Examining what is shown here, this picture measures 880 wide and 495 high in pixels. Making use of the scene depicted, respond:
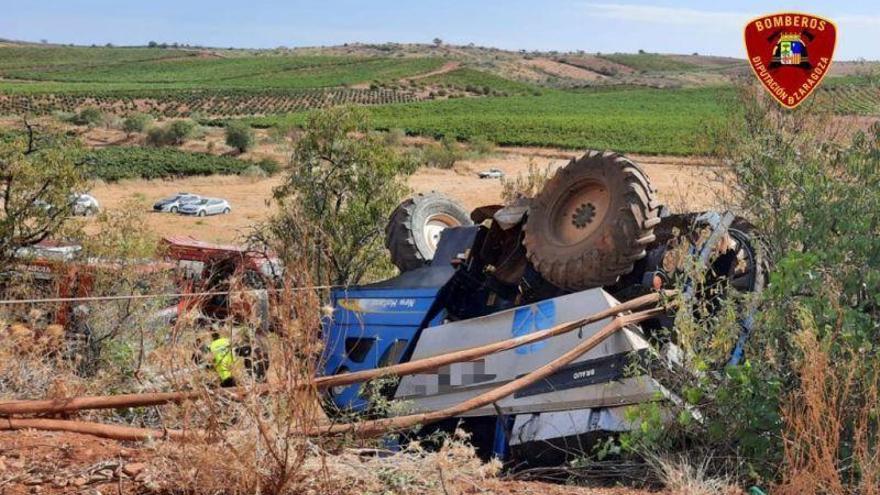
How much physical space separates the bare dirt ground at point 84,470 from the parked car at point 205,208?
3295cm

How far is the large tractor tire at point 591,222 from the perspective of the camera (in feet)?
20.3

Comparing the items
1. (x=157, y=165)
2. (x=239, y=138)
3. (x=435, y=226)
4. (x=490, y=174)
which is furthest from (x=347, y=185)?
(x=239, y=138)

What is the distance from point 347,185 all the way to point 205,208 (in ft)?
85.2

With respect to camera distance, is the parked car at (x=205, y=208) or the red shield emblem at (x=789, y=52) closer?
the red shield emblem at (x=789, y=52)

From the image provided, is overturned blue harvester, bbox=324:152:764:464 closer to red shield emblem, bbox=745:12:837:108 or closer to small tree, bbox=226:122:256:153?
red shield emblem, bbox=745:12:837:108

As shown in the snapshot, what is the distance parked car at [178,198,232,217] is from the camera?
36.2 meters

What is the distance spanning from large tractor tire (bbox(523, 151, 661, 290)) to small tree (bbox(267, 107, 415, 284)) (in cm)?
491

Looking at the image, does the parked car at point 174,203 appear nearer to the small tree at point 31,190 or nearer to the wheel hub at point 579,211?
the small tree at point 31,190

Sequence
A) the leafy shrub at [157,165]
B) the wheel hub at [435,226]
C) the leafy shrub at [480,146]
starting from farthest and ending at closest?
the leafy shrub at [480,146]
the leafy shrub at [157,165]
the wheel hub at [435,226]

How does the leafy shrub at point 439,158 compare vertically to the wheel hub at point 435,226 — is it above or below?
below

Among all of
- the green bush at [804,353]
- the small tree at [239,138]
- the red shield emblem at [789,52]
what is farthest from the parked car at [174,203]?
the green bush at [804,353]

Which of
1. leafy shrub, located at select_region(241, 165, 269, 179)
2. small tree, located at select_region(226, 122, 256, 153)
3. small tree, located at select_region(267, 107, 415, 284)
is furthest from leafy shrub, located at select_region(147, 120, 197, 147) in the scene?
small tree, located at select_region(267, 107, 415, 284)

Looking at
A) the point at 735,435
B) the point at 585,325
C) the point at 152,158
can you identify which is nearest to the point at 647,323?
the point at 585,325

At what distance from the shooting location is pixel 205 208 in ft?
119
